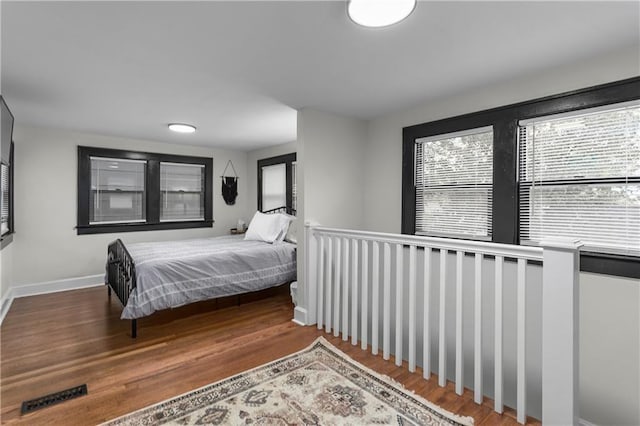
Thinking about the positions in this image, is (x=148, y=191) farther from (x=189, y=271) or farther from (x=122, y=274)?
(x=189, y=271)

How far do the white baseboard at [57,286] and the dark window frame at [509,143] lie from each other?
14.8ft

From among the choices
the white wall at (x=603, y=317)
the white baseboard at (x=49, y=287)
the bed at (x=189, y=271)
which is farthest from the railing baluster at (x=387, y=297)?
the white baseboard at (x=49, y=287)

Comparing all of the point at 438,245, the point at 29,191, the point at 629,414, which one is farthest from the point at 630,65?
the point at 29,191

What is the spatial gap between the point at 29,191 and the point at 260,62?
3989 millimetres

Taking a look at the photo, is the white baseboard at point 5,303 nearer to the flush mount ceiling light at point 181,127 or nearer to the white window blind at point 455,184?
the flush mount ceiling light at point 181,127

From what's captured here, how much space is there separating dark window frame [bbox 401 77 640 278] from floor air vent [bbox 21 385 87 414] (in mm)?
2974

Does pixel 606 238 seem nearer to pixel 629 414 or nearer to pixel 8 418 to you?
pixel 629 414

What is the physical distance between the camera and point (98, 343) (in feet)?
9.30

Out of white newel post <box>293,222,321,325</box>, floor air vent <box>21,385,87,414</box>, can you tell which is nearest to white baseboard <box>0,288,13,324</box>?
floor air vent <box>21,385,87,414</box>

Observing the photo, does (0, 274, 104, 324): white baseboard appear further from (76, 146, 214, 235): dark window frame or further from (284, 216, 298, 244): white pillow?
(284, 216, 298, 244): white pillow

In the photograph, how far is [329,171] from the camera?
3408mm

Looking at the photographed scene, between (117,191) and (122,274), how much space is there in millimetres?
2107

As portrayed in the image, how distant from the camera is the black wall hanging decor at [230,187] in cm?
584

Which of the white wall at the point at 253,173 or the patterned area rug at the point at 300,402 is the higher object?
the white wall at the point at 253,173
